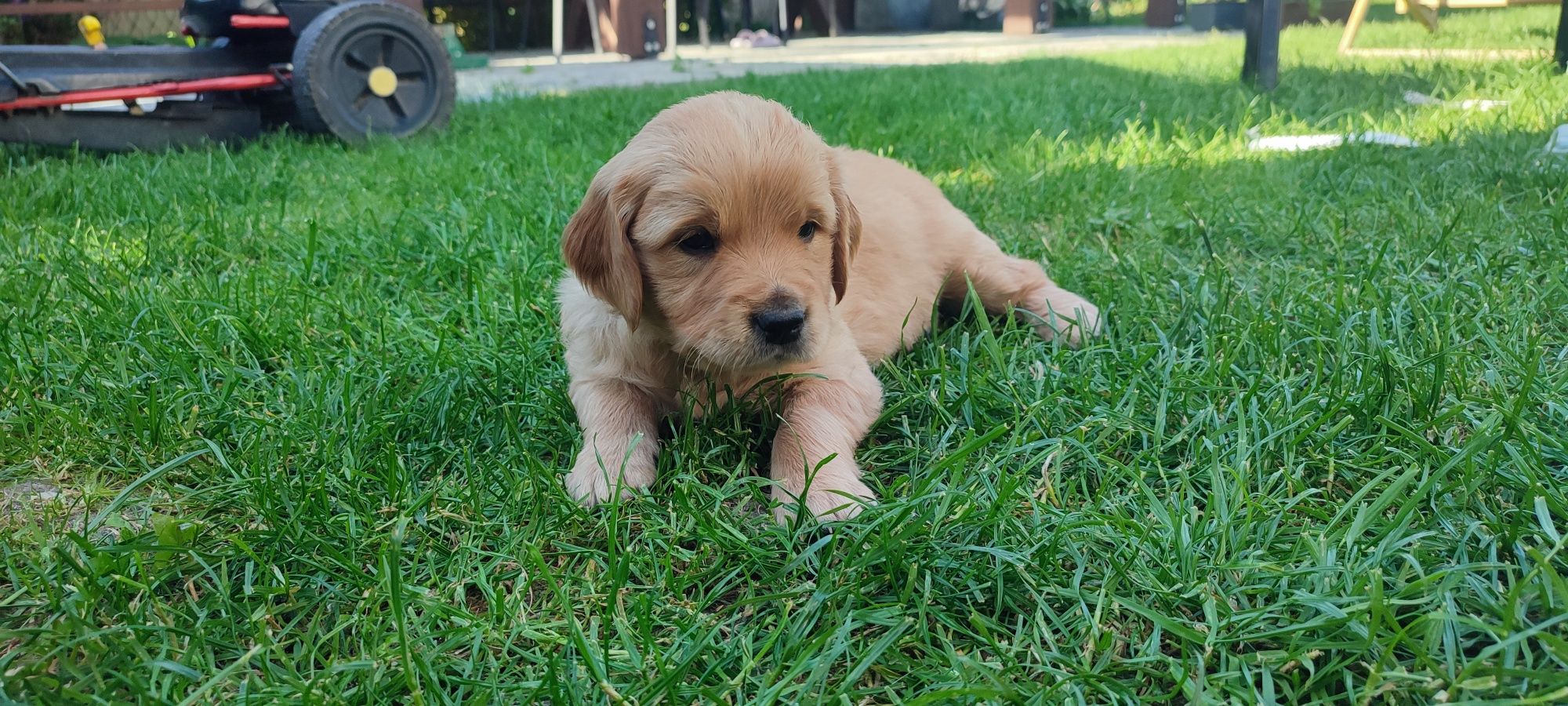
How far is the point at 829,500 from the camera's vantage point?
1778 mm

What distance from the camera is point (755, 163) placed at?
1915 mm

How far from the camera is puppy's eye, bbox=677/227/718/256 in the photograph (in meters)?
1.97

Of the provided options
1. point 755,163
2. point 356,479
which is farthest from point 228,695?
point 755,163

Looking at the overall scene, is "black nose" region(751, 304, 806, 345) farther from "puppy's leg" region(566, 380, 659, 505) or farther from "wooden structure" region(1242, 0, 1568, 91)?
"wooden structure" region(1242, 0, 1568, 91)

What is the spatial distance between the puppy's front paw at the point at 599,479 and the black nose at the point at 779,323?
0.37 meters

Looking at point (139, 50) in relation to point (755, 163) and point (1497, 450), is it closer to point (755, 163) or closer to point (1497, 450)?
point (755, 163)

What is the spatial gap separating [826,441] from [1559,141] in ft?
13.4

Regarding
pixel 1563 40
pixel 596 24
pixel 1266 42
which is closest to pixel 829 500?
pixel 1266 42

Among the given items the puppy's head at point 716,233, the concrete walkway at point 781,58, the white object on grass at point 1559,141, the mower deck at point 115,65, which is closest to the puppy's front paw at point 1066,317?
the puppy's head at point 716,233

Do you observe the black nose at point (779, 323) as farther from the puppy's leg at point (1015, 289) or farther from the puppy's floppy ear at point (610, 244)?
the puppy's leg at point (1015, 289)

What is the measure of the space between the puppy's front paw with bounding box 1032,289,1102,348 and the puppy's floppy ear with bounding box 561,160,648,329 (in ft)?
3.65

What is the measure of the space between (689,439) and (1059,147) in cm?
351

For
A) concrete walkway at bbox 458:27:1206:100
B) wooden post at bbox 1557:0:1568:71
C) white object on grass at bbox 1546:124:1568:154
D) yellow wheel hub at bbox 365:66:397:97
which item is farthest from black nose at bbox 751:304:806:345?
wooden post at bbox 1557:0:1568:71

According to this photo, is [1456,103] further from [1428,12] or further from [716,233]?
[1428,12]
